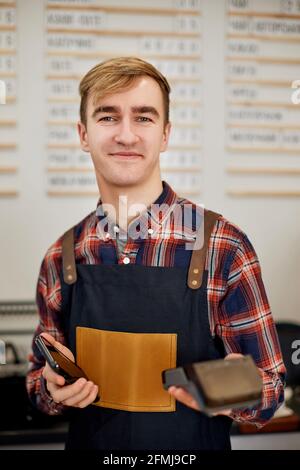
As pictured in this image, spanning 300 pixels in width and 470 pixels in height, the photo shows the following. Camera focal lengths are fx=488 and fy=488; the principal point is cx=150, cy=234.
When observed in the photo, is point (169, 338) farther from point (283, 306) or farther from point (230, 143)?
point (230, 143)

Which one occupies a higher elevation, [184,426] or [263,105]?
[263,105]

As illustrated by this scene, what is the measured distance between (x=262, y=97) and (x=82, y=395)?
82cm

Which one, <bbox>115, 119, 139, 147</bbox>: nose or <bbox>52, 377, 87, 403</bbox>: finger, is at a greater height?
<bbox>115, 119, 139, 147</bbox>: nose

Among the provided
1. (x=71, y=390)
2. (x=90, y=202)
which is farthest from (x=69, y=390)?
(x=90, y=202)

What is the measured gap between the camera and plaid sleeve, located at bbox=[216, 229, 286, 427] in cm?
97

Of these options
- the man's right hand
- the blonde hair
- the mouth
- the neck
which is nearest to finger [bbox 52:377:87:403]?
the man's right hand

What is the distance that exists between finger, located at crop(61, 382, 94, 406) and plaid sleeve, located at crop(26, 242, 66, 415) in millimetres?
132

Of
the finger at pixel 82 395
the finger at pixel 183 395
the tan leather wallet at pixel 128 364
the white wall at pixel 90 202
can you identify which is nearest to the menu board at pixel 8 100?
the white wall at pixel 90 202

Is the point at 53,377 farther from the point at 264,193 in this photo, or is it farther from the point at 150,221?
the point at 264,193

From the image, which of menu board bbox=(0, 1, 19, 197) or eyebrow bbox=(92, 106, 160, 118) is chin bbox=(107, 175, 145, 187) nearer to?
eyebrow bbox=(92, 106, 160, 118)

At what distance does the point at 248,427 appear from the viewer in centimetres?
128

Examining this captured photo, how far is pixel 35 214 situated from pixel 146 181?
359mm

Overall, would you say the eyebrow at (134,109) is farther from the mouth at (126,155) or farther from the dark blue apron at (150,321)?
the dark blue apron at (150,321)
